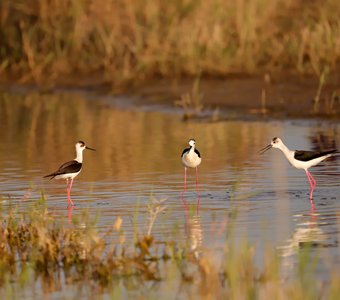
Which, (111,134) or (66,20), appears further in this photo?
(66,20)

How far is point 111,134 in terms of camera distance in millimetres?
17266

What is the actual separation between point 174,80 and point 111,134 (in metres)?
3.70

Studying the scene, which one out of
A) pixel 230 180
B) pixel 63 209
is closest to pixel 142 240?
pixel 63 209

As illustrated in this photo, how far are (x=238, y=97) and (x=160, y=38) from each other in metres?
2.61

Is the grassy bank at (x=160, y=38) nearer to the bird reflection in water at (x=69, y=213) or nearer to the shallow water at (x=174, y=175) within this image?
the shallow water at (x=174, y=175)

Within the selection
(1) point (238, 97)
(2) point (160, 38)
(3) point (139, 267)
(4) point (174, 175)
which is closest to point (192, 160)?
(4) point (174, 175)

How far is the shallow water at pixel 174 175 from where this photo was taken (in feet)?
31.4

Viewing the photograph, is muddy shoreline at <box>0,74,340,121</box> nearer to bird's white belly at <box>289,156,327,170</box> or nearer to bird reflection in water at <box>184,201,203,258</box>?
bird's white belly at <box>289,156,327,170</box>

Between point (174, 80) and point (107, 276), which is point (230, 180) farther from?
point (174, 80)

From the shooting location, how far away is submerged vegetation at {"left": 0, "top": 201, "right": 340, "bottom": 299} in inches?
290

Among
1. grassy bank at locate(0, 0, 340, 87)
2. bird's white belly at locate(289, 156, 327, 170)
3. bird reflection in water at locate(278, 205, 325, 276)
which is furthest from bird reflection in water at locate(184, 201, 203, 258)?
grassy bank at locate(0, 0, 340, 87)

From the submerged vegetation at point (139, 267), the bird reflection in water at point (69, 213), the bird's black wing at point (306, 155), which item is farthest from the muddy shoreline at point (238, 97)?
the submerged vegetation at point (139, 267)

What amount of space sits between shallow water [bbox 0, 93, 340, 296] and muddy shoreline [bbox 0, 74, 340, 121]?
12.7 inches

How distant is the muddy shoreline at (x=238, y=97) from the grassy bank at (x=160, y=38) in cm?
29
